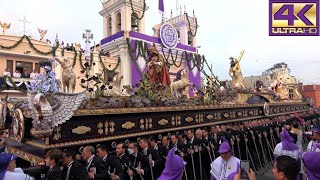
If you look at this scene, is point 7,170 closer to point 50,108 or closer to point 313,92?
point 50,108

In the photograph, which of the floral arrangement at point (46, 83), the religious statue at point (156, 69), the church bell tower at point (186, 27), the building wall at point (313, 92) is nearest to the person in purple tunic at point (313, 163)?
the floral arrangement at point (46, 83)

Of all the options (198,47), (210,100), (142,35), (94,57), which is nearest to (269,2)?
(210,100)

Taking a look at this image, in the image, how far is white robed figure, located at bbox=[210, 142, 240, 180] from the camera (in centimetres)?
382

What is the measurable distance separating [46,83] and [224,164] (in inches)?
135

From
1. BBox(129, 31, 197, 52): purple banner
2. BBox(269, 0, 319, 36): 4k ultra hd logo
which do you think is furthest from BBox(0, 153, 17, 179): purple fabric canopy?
BBox(129, 31, 197, 52): purple banner

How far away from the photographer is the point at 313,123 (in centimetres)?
1648

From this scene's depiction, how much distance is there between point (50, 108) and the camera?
4625 millimetres

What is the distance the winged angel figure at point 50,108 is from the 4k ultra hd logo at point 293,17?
567 centimetres

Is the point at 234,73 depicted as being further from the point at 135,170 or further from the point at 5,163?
the point at 5,163

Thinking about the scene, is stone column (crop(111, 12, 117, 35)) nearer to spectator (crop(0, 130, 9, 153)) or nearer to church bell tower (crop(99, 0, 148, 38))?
church bell tower (crop(99, 0, 148, 38))

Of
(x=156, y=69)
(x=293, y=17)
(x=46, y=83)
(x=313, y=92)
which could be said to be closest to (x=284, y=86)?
(x=293, y=17)

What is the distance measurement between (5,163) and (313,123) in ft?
56.9

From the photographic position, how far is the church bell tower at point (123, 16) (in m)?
24.7

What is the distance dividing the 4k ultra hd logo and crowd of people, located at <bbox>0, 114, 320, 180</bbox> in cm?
268
